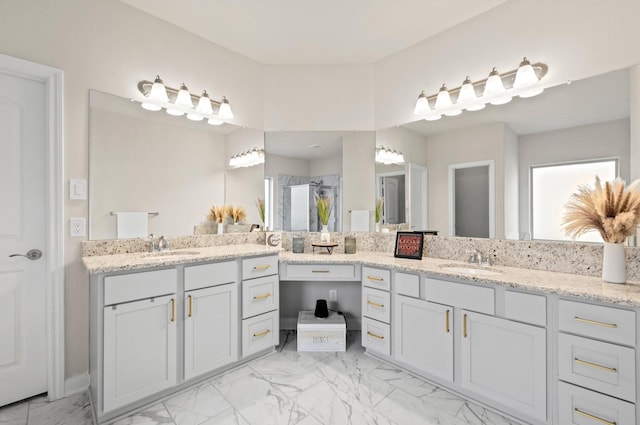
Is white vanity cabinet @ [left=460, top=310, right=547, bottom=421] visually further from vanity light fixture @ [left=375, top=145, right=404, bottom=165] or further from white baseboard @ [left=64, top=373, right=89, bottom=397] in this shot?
white baseboard @ [left=64, top=373, right=89, bottom=397]

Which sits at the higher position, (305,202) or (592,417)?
(305,202)

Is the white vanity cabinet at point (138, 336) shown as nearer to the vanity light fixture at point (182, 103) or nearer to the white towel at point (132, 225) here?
the white towel at point (132, 225)

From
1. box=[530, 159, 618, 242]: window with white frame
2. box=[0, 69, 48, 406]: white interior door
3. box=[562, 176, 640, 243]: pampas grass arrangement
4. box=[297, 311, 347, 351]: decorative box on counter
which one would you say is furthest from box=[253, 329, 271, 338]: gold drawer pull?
box=[562, 176, 640, 243]: pampas grass arrangement

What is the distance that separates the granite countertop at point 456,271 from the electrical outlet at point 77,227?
0.59 ft

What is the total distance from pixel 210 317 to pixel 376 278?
4.02 feet

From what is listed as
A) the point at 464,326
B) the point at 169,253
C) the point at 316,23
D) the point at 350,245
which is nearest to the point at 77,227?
the point at 169,253

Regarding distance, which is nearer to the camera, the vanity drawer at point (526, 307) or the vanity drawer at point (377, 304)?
the vanity drawer at point (526, 307)

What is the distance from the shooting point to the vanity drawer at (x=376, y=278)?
2264 mm

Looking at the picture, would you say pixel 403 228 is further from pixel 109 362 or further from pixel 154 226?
pixel 109 362

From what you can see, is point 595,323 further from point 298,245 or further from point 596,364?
point 298,245

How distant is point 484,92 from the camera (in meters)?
2.25

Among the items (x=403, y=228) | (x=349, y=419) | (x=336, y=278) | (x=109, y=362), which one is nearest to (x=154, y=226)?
(x=109, y=362)

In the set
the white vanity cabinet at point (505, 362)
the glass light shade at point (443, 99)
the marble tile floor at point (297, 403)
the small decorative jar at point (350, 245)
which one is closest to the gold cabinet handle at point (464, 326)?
the white vanity cabinet at point (505, 362)

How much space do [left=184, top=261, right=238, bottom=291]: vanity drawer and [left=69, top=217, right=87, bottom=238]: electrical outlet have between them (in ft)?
2.44
